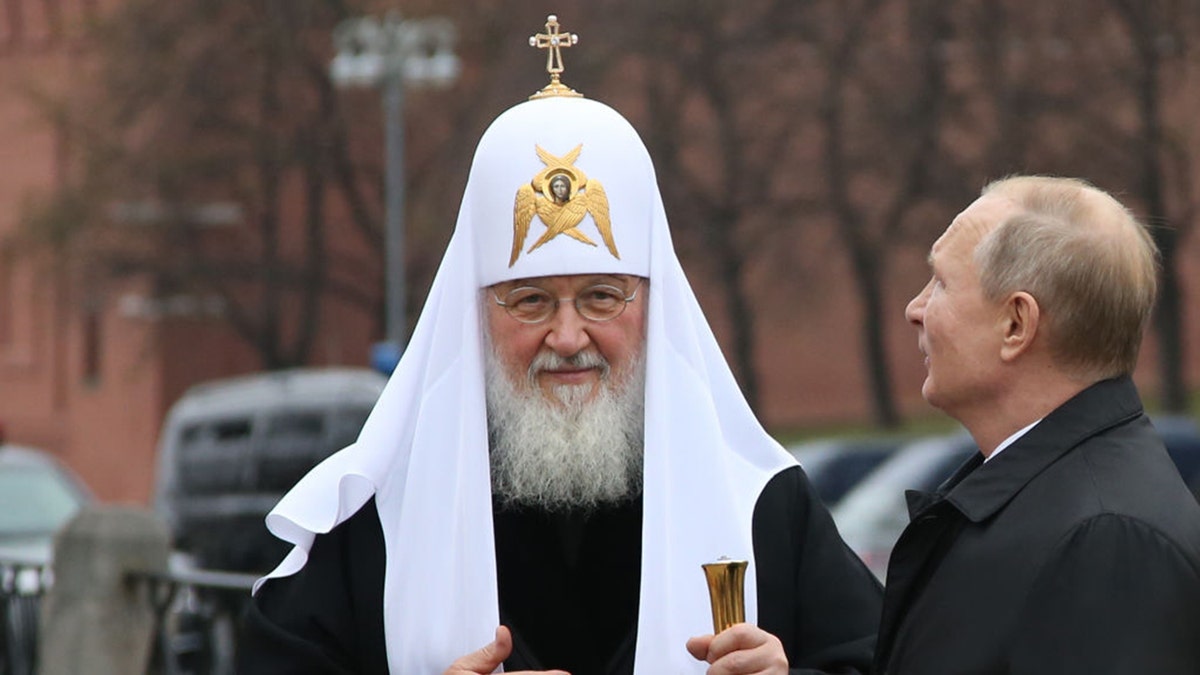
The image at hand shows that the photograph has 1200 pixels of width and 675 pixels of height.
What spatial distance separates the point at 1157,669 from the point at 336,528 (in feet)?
5.50

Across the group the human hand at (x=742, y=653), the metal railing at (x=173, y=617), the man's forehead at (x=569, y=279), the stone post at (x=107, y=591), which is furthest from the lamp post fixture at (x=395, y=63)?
the human hand at (x=742, y=653)

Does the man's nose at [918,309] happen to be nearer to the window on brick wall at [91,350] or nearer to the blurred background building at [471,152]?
the blurred background building at [471,152]

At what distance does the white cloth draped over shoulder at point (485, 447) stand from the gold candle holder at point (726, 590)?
389 mm

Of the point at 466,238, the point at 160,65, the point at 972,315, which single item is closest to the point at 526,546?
the point at 466,238

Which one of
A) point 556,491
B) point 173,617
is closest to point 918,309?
point 556,491

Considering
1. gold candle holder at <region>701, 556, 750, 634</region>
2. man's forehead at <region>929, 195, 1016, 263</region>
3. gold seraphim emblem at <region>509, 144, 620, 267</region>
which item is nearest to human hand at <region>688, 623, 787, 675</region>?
gold candle holder at <region>701, 556, 750, 634</region>

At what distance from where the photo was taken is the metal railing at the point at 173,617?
7.06m

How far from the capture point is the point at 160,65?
1282 inches

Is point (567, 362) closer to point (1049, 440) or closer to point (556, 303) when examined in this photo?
point (556, 303)

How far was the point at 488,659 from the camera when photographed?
3.87 metres

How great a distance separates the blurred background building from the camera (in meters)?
27.2

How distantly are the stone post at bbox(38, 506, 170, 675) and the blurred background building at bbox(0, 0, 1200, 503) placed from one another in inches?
587

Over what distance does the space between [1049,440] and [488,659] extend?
3.52ft

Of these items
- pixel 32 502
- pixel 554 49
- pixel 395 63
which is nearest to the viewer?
pixel 554 49
